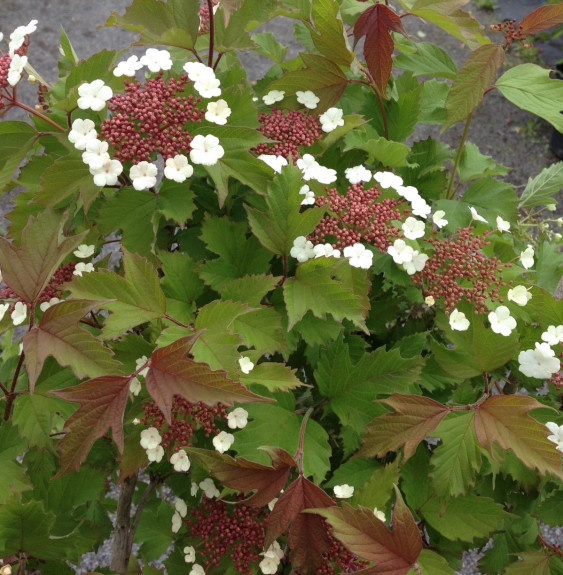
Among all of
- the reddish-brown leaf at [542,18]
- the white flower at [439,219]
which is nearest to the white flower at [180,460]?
the white flower at [439,219]

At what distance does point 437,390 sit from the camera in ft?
3.34

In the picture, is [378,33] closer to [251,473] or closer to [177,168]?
[177,168]

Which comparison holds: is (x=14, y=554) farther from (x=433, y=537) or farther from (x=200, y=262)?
(x=433, y=537)

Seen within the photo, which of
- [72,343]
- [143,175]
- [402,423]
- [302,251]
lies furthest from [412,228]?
[72,343]

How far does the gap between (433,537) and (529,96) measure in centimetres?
69

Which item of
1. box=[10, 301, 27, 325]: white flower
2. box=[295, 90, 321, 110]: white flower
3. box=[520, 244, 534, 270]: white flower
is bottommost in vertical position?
box=[520, 244, 534, 270]: white flower

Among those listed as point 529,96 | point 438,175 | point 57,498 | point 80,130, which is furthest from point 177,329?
point 529,96

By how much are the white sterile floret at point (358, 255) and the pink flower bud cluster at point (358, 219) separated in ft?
0.05

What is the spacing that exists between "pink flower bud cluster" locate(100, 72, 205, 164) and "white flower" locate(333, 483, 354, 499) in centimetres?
50

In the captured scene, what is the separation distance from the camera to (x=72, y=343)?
73 centimetres

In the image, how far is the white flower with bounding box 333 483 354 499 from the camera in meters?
0.89

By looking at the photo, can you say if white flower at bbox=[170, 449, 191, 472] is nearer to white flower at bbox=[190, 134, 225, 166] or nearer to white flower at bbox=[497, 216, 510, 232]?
white flower at bbox=[190, 134, 225, 166]

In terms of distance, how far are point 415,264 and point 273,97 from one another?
0.35m

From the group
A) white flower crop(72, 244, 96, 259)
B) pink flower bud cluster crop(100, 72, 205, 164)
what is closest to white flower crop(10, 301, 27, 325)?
white flower crop(72, 244, 96, 259)
